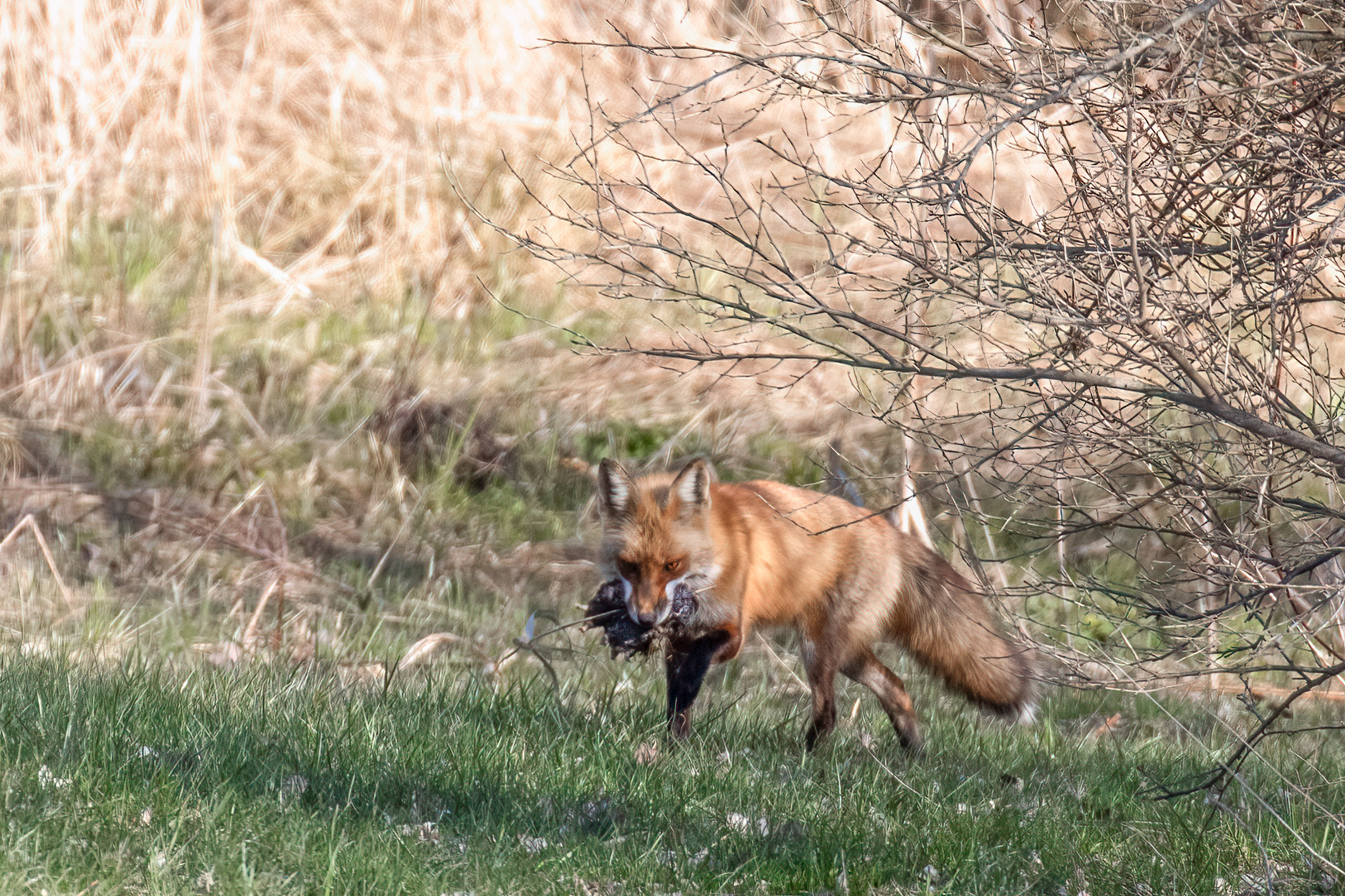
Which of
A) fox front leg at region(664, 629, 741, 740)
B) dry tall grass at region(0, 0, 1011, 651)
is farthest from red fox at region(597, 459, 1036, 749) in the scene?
dry tall grass at region(0, 0, 1011, 651)

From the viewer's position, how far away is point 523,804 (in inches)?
143

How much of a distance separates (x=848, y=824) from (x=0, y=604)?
15.5 feet

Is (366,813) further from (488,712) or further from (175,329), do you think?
(175,329)

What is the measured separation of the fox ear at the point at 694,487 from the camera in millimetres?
5086

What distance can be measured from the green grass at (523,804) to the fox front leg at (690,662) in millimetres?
97

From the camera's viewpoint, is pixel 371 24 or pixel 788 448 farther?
pixel 371 24

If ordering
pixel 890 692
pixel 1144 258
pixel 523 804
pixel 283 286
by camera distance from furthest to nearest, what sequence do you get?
pixel 283 286
pixel 890 692
pixel 1144 258
pixel 523 804

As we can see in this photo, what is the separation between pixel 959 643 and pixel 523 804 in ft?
7.90

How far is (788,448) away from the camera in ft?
30.2

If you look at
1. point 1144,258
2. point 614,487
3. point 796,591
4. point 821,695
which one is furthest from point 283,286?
point 1144,258

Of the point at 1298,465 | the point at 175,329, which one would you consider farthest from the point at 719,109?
the point at 1298,465

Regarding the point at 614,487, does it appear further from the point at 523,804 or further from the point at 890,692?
the point at 523,804

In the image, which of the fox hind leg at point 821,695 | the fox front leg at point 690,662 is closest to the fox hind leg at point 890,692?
the fox hind leg at point 821,695

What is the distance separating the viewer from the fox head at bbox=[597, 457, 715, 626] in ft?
16.6
